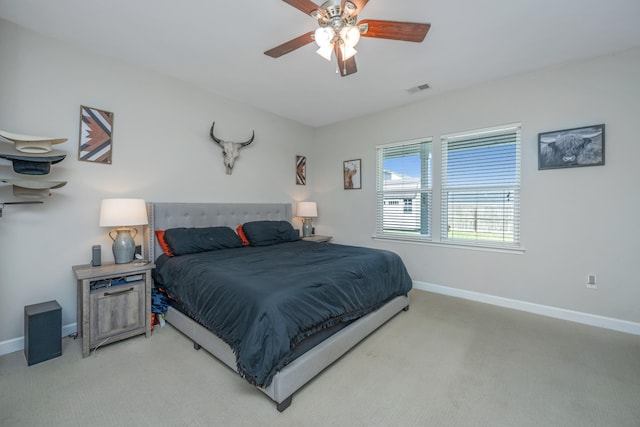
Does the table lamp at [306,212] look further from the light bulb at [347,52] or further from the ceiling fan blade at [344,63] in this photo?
the light bulb at [347,52]

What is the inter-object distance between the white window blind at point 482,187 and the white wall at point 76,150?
10.4 ft

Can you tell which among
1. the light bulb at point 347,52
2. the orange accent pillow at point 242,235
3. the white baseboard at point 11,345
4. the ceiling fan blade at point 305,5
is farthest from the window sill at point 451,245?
the white baseboard at point 11,345

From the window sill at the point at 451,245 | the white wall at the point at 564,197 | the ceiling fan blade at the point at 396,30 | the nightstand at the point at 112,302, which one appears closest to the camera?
the ceiling fan blade at the point at 396,30

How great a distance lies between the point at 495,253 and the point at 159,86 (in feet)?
14.8

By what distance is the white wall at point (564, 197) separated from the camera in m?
2.66

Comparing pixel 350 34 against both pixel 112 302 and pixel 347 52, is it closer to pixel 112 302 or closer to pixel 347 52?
pixel 347 52

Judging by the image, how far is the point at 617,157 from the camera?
8.81 feet

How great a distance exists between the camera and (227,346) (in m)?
1.99

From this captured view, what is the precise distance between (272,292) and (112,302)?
1.62m

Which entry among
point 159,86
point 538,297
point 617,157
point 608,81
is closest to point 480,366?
point 538,297

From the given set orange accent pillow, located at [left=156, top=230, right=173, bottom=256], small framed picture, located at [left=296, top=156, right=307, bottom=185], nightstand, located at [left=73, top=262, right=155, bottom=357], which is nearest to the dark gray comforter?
orange accent pillow, located at [left=156, top=230, right=173, bottom=256]

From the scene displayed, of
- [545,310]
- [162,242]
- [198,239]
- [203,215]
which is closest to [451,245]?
[545,310]

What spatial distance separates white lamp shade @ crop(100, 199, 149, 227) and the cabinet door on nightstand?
0.57m

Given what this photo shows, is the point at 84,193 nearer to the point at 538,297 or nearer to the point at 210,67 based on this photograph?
the point at 210,67
